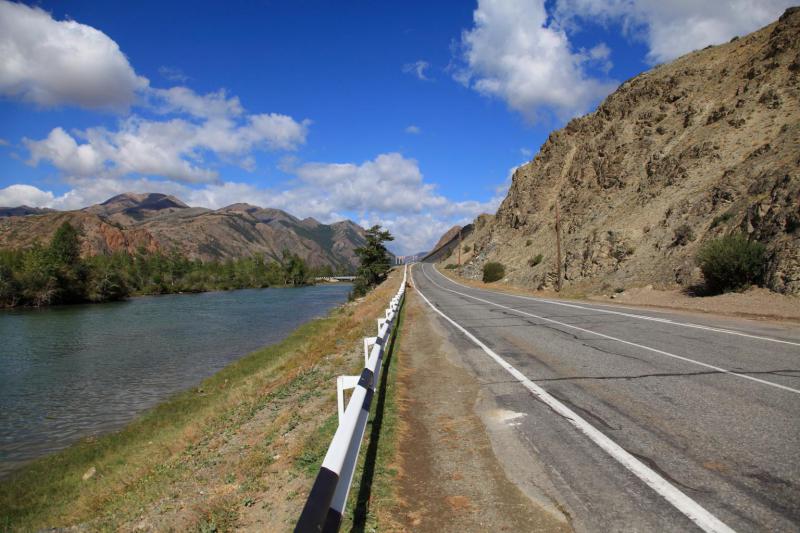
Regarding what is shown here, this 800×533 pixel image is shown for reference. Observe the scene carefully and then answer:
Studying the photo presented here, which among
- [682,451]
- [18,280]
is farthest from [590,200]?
[18,280]

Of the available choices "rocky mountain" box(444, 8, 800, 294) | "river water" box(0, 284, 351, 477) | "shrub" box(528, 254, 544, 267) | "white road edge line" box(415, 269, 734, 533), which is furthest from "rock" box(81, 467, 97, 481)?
"shrub" box(528, 254, 544, 267)

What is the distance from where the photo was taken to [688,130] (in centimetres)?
3719

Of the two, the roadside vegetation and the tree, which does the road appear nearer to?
the tree

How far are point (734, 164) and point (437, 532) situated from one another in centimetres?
3445

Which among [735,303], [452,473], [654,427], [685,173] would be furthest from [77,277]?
[654,427]

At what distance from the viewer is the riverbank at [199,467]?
15.0 feet

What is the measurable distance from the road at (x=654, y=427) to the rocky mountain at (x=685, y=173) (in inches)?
508

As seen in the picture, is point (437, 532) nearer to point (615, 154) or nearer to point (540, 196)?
point (615, 154)

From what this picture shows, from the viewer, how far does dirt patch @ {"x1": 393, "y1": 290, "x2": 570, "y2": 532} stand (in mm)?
3518

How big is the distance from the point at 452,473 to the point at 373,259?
7216 cm

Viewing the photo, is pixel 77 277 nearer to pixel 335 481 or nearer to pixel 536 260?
pixel 536 260

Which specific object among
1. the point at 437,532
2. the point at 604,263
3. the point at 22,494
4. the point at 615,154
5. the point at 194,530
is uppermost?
the point at 615,154

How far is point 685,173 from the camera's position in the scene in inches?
1319

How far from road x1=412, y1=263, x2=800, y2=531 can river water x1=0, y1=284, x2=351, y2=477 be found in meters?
12.7
